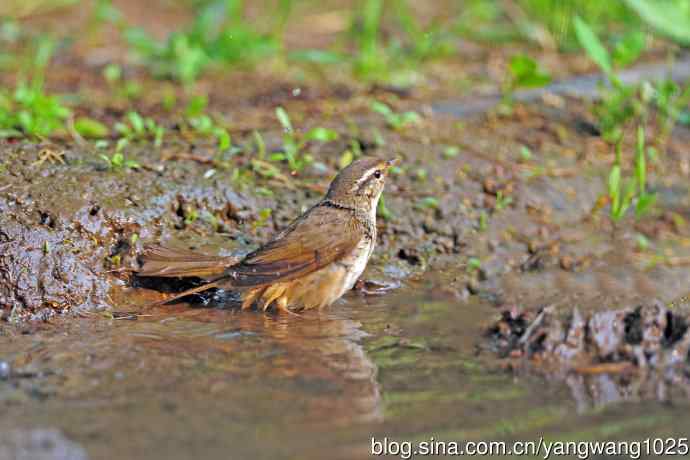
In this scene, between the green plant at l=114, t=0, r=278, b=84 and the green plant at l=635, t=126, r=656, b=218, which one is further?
the green plant at l=114, t=0, r=278, b=84

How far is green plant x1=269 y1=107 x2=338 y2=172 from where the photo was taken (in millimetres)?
7512

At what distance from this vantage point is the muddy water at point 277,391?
13.4ft

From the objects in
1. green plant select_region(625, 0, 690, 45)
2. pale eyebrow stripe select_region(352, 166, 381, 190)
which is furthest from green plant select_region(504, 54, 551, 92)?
pale eyebrow stripe select_region(352, 166, 381, 190)

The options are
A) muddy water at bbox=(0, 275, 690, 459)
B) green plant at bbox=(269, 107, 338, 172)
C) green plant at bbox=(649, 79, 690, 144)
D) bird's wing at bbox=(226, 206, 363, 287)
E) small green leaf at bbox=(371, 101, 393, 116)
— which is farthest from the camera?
green plant at bbox=(649, 79, 690, 144)

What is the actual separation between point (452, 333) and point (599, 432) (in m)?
1.76

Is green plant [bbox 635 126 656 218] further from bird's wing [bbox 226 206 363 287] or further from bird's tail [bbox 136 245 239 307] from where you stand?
bird's tail [bbox 136 245 239 307]

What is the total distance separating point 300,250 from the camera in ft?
20.4

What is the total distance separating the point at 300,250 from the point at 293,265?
11cm

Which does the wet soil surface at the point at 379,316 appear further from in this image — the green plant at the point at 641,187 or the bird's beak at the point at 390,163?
the bird's beak at the point at 390,163

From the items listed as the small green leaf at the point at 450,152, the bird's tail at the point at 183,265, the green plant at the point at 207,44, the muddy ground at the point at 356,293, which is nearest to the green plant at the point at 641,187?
the muddy ground at the point at 356,293

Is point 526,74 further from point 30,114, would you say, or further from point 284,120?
point 30,114

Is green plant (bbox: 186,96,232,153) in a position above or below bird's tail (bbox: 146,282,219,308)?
above

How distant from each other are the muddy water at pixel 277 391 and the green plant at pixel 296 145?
1.69 meters

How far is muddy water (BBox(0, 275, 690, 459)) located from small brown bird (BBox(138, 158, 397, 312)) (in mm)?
185
